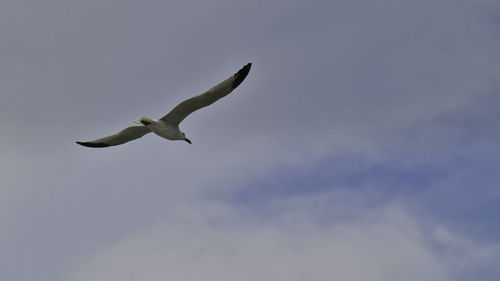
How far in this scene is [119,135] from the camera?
58.1 m

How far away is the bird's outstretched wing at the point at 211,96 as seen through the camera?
52.3m

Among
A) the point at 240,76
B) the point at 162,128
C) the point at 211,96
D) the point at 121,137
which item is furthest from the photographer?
the point at 121,137

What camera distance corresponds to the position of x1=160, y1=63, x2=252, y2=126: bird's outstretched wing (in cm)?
5231

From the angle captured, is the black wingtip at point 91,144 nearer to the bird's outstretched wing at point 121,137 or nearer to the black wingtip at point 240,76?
the bird's outstretched wing at point 121,137

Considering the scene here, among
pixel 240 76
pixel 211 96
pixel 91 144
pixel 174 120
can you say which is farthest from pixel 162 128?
pixel 91 144

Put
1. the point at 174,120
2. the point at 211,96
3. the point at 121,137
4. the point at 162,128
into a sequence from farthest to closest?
the point at 121,137 < the point at 174,120 < the point at 162,128 < the point at 211,96

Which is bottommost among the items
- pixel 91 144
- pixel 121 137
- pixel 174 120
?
pixel 174 120

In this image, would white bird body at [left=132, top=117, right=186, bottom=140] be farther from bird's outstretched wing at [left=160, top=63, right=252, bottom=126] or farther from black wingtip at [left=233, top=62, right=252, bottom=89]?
black wingtip at [left=233, top=62, right=252, bottom=89]

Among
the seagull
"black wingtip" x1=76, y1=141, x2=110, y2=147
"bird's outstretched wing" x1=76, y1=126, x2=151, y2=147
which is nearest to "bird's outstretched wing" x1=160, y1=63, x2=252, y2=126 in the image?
the seagull

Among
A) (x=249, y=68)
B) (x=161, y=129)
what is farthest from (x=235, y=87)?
(x=161, y=129)

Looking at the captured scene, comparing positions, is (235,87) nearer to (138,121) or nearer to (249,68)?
(249,68)

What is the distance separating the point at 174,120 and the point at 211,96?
3.78m

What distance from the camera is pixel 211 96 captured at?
52.8 metres

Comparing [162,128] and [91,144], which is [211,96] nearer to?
[162,128]
